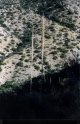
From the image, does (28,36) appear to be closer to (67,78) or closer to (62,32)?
(62,32)

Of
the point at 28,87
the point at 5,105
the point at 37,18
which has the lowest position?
the point at 5,105

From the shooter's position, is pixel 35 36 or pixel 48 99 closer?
pixel 48 99

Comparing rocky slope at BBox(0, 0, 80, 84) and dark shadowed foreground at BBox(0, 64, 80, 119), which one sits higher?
rocky slope at BBox(0, 0, 80, 84)

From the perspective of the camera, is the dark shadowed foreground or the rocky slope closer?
the dark shadowed foreground

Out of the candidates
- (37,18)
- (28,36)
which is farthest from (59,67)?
(37,18)
